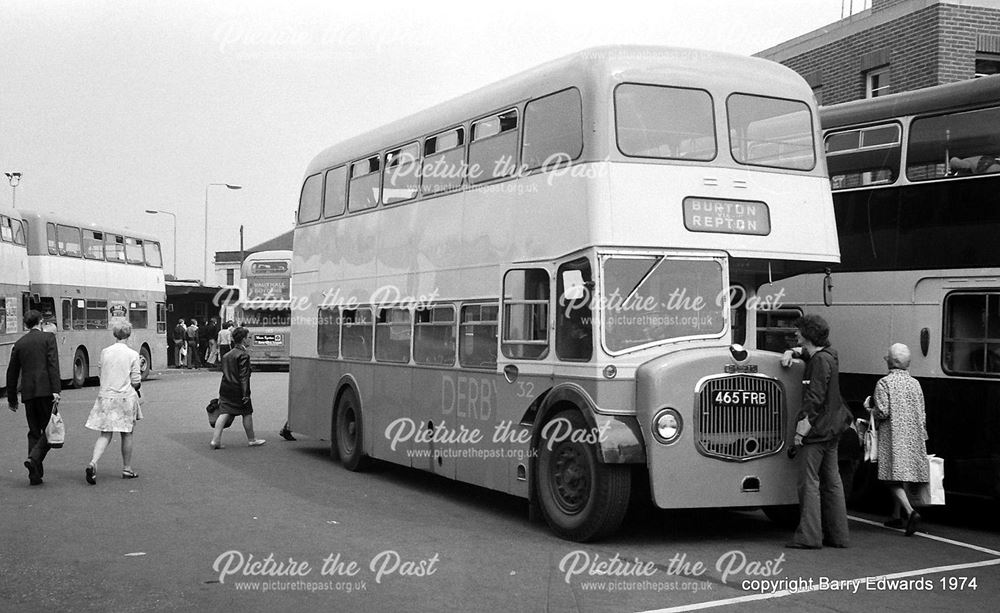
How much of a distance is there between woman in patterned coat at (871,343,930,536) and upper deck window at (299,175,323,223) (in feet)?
27.5

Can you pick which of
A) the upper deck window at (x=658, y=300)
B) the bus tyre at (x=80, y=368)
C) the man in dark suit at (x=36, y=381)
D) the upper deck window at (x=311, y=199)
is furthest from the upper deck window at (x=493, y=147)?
the bus tyre at (x=80, y=368)

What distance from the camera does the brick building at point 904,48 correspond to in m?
19.9

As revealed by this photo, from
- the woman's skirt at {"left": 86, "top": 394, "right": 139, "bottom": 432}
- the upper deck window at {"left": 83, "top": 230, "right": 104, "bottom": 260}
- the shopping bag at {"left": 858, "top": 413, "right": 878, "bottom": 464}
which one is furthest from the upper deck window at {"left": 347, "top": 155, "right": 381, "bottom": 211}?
the upper deck window at {"left": 83, "top": 230, "right": 104, "bottom": 260}

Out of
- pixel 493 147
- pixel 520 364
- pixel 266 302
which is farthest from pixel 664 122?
pixel 266 302

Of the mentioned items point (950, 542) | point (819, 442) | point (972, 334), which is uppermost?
point (972, 334)

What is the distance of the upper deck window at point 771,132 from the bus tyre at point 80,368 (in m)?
24.0

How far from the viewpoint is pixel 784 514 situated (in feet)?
35.2

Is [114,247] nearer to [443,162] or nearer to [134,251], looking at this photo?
[134,251]

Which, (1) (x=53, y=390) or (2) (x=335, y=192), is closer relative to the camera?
(1) (x=53, y=390)

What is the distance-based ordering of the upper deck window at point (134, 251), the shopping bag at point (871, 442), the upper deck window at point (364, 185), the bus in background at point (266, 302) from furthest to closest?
the bus in background at point (266, 302)
the upper deck window at point (134, 251)
the upper deck window at point (364, 185)
the shopping bag at point (871, 442)

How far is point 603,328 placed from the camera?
9.56 metres

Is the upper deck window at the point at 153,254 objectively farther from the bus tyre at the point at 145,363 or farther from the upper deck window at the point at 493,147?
the upper deck window at the point at 493,147

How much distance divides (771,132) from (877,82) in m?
12.2

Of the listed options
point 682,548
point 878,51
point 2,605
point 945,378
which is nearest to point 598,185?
point 682,548
